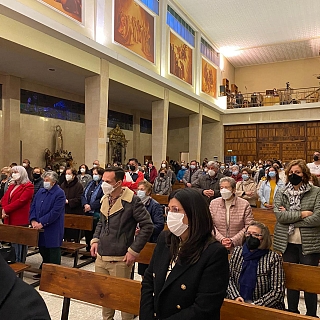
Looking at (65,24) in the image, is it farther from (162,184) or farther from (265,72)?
(265,72)

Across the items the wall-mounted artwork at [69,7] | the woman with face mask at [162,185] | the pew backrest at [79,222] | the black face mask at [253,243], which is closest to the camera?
the black face mask at [253,243]

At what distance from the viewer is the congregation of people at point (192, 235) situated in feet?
6.35

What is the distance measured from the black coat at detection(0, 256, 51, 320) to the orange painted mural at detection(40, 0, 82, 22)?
423 inches

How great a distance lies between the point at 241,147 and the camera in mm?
25328

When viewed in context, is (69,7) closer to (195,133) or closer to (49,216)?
(49,216)

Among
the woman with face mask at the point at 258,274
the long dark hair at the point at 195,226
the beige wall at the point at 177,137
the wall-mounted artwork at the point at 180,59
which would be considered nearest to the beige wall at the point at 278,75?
the beige wall at the point at 177,137

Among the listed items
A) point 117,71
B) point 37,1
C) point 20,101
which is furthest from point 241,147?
point 37,1

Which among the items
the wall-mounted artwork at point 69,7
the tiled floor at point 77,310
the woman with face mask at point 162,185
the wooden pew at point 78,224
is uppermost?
the wall-mounted artwork at point 69,7

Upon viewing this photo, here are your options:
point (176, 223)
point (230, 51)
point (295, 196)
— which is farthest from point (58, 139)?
point (176, 223)

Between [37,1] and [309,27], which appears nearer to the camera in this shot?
[37,1]

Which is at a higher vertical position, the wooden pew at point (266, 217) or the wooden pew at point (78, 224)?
the wooden pew at point (266, 217)

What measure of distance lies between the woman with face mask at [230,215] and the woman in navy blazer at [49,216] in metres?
2.28

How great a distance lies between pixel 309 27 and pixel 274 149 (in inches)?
323

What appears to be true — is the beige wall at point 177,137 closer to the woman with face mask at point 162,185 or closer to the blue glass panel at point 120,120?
the blue glass panel at point 120,120
